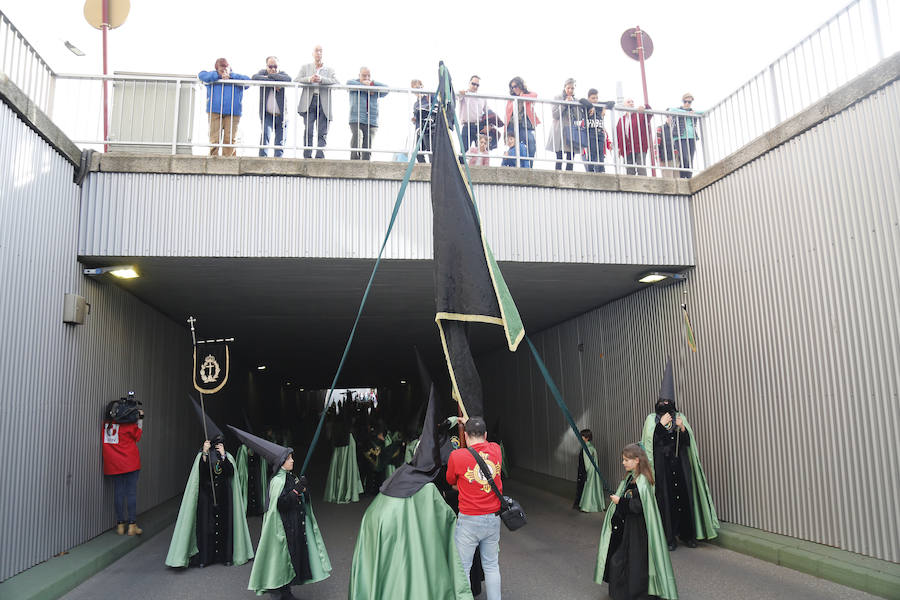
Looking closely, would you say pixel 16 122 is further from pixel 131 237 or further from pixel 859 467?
pixel 859 467

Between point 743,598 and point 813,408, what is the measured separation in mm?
2457

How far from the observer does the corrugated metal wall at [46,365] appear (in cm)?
711

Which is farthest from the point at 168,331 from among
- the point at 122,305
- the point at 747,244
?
the point at 747,244

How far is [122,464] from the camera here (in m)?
9.65

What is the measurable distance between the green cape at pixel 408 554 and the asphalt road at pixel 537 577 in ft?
4.42

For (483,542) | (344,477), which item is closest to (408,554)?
(483,542)

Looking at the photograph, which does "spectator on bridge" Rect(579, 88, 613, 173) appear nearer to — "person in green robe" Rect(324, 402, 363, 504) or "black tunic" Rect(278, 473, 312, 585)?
"black tunic" Rect(278, 473, 312, 585)

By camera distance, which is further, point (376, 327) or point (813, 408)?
point (376, 327)

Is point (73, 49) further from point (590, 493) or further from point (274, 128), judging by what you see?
point (590, 493)

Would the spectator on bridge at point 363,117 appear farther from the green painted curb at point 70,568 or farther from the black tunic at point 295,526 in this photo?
the green painted curb at point 70,568

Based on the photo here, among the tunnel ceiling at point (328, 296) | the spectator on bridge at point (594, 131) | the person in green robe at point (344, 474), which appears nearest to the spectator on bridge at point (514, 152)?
the spectator on bridge at point (594, 131)

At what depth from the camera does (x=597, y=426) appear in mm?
13523

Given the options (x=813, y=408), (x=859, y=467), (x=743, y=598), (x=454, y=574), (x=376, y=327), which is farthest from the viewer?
(x=376, y=327)

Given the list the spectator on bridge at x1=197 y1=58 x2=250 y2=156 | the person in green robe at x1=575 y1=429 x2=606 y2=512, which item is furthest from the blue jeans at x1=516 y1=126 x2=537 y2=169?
the person in green robe at x1=575 y1=429 x2=606 y2=512
